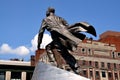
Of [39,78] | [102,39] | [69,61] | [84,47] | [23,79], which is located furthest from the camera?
[102,39]

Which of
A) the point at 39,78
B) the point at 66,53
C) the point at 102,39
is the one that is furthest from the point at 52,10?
the point at 102,39

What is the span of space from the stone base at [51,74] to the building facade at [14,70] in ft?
147

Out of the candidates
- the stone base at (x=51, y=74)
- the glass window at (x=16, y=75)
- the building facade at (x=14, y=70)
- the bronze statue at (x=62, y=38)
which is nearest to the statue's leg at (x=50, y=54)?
the bronze statue at (x=62, y=38)

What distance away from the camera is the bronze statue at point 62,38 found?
1022 cm

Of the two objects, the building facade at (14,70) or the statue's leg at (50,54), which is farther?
the building facade at (14,70)

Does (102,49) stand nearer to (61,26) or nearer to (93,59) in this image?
(93,59)

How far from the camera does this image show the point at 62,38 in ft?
34.0

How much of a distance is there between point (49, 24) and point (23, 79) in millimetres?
45491

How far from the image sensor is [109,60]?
203 ft

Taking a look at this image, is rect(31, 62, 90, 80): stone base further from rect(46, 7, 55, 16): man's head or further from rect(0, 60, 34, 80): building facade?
rect(0, 60, 34, 80): building facade

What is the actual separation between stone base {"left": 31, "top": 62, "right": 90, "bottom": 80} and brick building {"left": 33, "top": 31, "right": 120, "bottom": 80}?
47380mm

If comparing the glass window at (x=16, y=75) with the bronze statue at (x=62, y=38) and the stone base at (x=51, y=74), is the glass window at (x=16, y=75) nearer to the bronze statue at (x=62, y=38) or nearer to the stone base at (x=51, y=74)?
the bronze statue at (x=62, y=38)

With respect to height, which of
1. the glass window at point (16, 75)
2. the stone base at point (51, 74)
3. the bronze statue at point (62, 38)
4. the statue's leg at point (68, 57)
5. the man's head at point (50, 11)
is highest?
the man's head at point (50, 11)

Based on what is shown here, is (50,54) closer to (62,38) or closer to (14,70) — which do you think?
(62,38)
